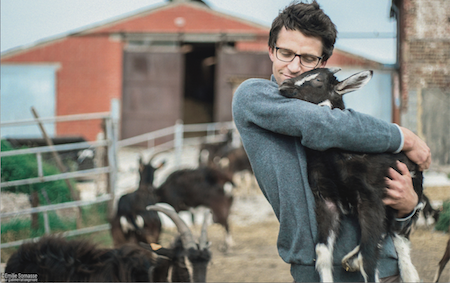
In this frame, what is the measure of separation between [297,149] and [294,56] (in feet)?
1.23

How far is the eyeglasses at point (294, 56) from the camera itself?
1526 mm

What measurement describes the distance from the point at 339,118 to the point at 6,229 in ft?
13.9

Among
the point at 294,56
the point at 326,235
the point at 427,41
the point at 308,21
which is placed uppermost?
the point at 427,41

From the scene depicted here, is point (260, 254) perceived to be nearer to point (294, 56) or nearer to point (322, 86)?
point (322, 86)

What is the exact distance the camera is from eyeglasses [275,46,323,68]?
5.01ft

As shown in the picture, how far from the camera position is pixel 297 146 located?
146cm

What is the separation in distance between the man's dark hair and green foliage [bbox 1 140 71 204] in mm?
3916

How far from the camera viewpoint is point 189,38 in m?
14.9

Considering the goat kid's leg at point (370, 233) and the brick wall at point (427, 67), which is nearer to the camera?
the goat kid's leg at point (370, 233)

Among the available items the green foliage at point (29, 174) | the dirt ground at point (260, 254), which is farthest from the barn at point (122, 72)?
the green foliage at point (29, 174)

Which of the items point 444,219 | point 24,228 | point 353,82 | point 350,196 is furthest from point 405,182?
point 444,219

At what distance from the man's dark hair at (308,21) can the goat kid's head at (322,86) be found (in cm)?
14

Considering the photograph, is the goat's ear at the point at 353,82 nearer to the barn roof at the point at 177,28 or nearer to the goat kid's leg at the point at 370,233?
the goat kid's leg at the point at 370,233

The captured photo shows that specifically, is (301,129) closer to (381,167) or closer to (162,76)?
(381,167)
